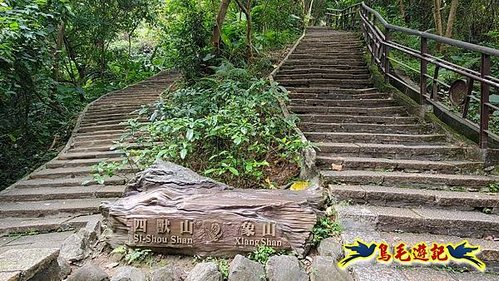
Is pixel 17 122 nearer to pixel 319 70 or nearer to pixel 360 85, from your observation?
pixel 319 70

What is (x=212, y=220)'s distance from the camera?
279 cm

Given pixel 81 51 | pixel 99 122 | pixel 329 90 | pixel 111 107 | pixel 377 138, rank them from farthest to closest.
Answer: pixel 81 51 → pixel 111 107 → pixel 99 122 → pixel 329 90 → pixel 377 138

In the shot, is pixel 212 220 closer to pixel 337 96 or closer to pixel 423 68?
pixel 423 68

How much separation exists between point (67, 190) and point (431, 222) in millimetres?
5288

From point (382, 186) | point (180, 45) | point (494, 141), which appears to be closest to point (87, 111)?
point (180, 45)

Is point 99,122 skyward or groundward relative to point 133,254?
skyward

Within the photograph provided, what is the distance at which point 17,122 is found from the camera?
8039 mm

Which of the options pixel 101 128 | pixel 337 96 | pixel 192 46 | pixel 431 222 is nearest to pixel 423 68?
pixel 337 96

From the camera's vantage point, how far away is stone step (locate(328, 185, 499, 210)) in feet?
10.2

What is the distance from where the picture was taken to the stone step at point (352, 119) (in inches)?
197

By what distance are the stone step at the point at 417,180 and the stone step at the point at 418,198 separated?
0.16 m

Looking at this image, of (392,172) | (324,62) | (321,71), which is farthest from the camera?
(324,62)

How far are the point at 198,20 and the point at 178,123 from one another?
4594mm

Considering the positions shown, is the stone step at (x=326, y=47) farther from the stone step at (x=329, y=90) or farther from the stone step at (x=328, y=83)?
the stone step at (x=329, y=90)
